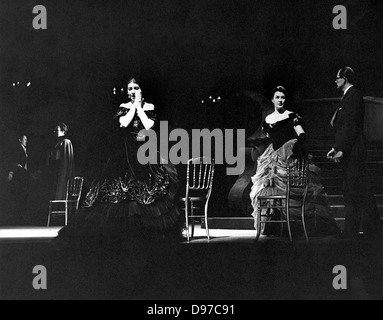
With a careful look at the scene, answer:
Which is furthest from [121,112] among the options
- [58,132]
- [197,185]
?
[197,185]

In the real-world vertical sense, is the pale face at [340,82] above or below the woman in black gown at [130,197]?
above

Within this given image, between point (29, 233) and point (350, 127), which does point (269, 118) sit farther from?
point (29, 233)

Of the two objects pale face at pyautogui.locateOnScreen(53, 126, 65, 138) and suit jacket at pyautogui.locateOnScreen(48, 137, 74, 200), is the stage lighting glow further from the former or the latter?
pale face at pyautogui.locateOnScreen(53, 126, 65, 138)

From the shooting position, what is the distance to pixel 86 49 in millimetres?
6555

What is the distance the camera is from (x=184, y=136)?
656cm

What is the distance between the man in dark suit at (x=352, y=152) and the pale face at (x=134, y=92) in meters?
1.84

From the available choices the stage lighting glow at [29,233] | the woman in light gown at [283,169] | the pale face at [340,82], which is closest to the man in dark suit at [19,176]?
the stage lighting glow at [29,233]

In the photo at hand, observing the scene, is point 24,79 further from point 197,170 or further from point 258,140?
point 258,140

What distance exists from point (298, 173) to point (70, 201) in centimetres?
217

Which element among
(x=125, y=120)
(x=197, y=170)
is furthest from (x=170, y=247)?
(x=125, y=120)

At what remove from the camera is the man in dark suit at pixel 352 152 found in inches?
259

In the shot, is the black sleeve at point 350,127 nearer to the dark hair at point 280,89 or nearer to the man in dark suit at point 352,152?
the man in dark suit at point 352,152
